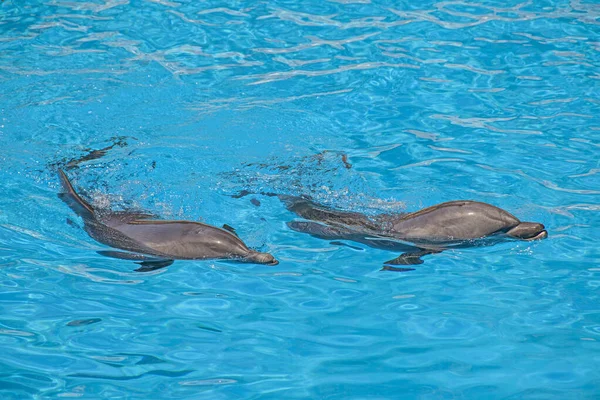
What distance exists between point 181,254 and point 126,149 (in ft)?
7.43

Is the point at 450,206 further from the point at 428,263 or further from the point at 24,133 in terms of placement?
the point at 24,133

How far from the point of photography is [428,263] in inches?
189

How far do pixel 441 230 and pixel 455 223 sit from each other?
0.34 feet

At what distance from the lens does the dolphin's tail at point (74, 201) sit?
5.10m

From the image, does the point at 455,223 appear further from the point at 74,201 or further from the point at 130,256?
the point at 74,201

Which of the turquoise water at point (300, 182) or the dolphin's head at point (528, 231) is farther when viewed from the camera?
the dolphin's head at point (528, 231)

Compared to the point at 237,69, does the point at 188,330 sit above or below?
below

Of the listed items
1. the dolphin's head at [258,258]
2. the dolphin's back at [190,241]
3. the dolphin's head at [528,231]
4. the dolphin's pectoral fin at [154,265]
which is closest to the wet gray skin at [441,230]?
the dolphin's head at [528,231]

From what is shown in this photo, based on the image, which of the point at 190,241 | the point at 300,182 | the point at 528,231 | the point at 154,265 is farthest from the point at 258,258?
the point at 528,231

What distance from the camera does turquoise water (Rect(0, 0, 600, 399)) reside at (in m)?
3.88

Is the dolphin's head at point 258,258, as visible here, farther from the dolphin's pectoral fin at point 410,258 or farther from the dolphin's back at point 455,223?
the dolphin's back at point 455,223

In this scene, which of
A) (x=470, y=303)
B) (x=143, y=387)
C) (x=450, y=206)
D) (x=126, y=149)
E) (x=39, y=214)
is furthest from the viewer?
(x=126, y=149)

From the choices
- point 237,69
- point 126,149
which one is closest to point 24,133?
point 126,149

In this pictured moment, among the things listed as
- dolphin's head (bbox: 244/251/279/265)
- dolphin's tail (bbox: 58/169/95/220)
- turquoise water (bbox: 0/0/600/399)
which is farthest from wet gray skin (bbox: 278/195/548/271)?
dolphin's tail (bbox: 58/169/95/220)
